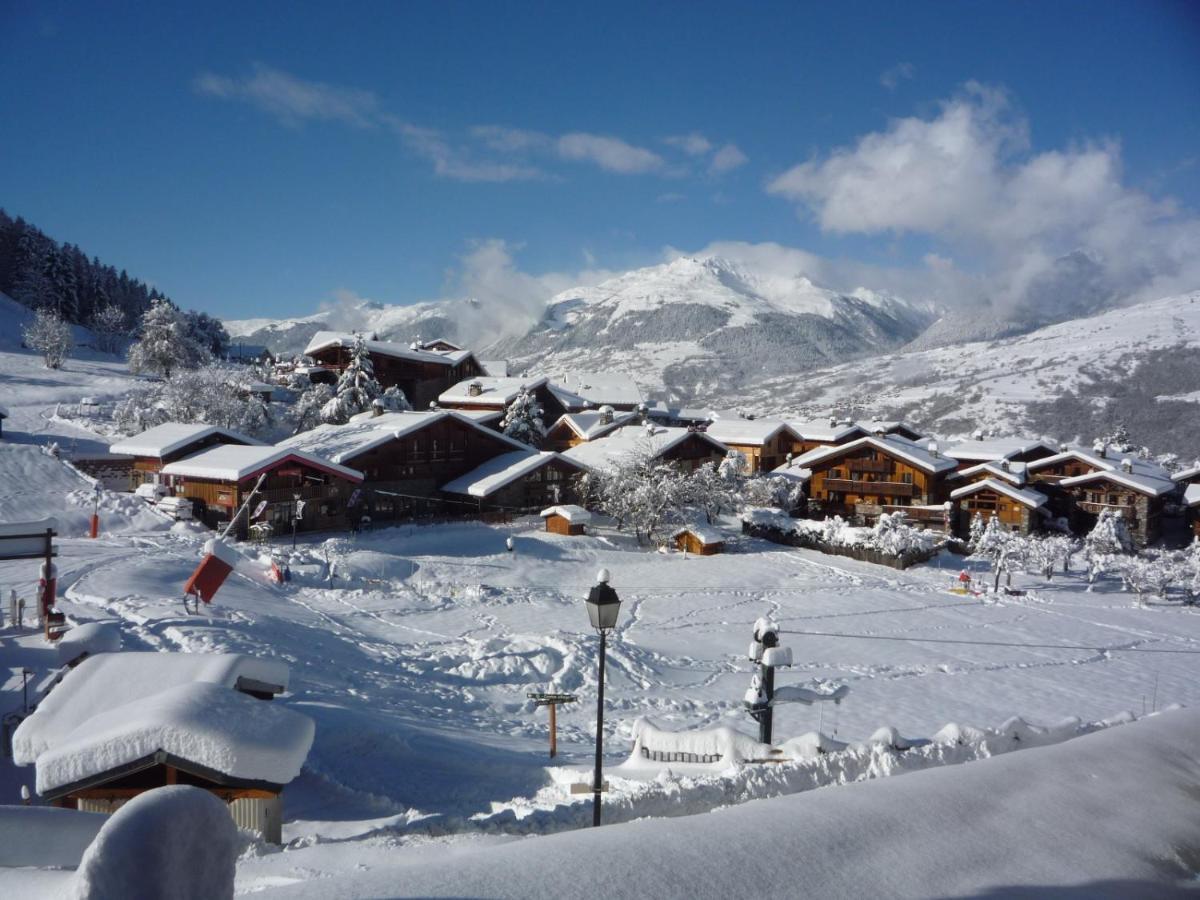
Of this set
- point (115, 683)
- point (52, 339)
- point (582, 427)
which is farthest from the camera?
point (52, 339)

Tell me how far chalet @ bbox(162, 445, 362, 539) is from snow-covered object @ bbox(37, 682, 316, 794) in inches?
988

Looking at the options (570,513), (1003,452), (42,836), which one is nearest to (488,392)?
(570,513)

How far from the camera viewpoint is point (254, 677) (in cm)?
843

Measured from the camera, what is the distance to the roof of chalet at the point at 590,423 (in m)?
54.2

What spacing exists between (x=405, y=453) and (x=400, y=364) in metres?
24.9

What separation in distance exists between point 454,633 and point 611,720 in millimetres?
7440

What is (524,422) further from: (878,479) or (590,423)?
(878,479)

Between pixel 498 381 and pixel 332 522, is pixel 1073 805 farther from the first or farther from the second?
pixel 498 381

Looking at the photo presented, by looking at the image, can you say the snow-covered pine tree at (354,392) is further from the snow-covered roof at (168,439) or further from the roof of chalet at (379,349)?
the snow-covered roof at (168,439)

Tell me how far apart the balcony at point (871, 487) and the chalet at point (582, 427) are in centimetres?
1576

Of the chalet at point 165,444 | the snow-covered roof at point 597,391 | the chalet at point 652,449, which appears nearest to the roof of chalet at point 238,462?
the chalet at point 165,444

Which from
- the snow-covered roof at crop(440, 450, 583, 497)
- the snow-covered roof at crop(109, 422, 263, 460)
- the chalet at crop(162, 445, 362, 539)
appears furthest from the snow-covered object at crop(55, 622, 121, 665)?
the snow-covered roof at crop(440, 450, 583, 497)

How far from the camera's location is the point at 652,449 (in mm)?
42406

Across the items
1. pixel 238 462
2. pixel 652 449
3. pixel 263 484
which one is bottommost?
pixel 263 484
